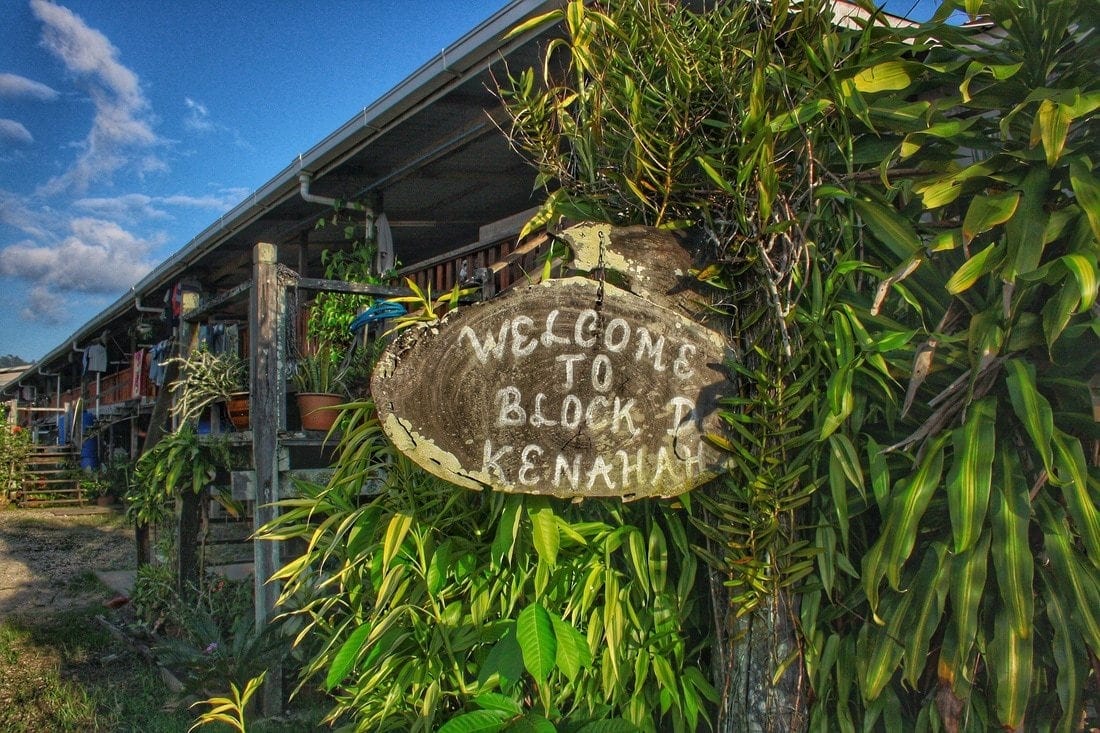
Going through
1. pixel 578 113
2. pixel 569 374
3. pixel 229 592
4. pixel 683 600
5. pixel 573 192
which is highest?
pixel 578 113

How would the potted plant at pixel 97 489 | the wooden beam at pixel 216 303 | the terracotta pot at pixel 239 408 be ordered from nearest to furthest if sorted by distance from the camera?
the wooden beam at pixel 216 303
the terracotta pot at pixel 239 408
the potted plant at pixel 97 489

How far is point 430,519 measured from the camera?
2.15m

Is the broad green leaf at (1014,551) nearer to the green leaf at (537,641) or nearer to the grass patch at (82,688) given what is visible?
the green leaf at (537,641)

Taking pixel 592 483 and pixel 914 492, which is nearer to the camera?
pixel 914 492

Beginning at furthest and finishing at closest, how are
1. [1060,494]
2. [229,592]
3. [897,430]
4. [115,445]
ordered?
[115,445]
[229,592]
[897,430]
[1060,494]

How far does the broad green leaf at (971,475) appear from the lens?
1.47 m

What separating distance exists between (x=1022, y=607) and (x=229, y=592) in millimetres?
4614

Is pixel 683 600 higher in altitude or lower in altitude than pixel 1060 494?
lower

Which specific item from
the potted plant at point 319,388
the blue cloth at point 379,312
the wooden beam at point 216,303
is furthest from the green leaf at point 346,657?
the wooden beam at point 216,303

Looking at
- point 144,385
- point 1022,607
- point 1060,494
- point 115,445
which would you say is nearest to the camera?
point 1022,607

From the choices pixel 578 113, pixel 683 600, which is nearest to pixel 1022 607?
pixel 683 600

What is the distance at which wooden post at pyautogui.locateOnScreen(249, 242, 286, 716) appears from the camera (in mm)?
3561

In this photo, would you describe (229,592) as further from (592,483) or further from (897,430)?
(897,430)

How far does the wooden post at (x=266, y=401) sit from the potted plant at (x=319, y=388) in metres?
0.18
